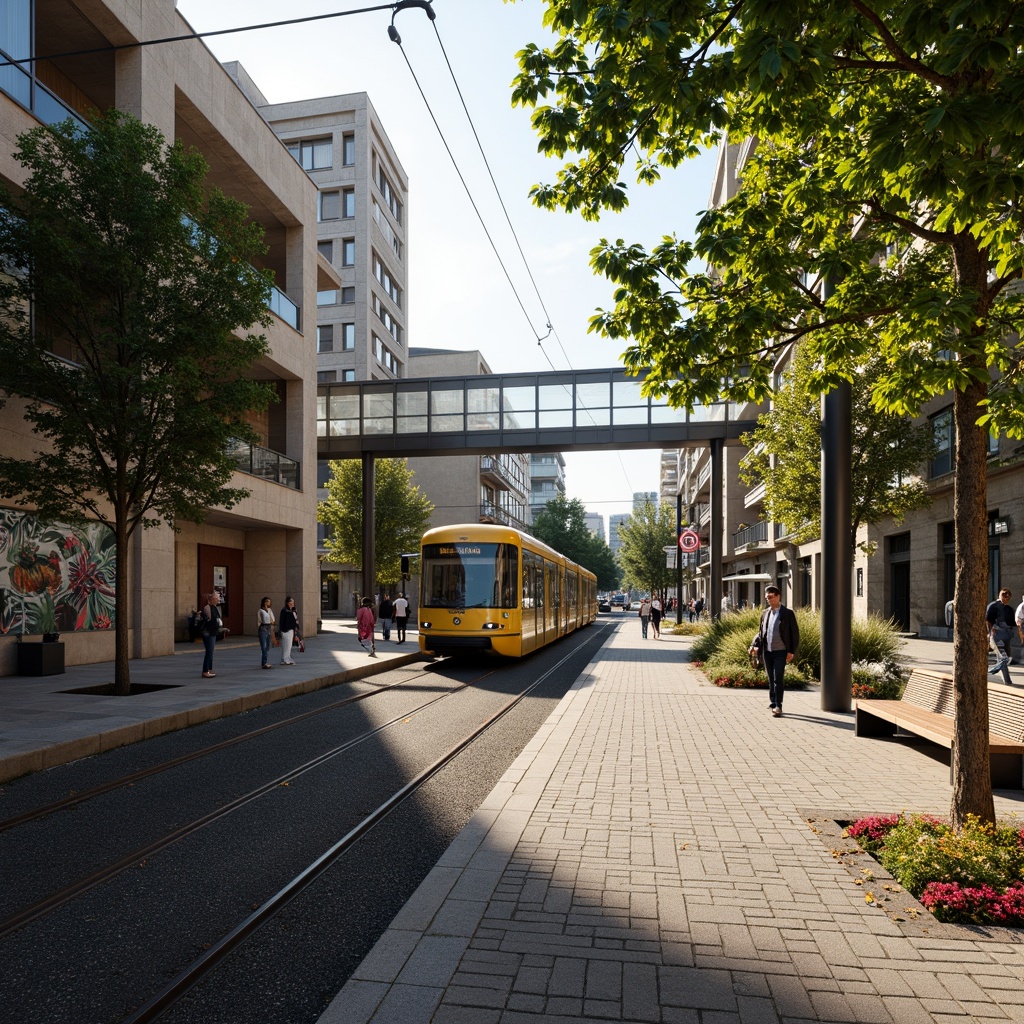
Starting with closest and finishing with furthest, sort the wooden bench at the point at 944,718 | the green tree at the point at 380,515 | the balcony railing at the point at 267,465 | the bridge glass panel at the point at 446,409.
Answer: the wooden bench at the point at 944,718
the balcony railing at the point at 267,465
the bridge glass panel at the point at 446,409
the green tree at the point at 380,515

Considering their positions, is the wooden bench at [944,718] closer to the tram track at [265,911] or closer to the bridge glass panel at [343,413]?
the tram track at [265,911]

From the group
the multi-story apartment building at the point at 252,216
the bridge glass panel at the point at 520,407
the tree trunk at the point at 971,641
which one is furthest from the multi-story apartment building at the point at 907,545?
the multi-story apartment building at the point at 252,216

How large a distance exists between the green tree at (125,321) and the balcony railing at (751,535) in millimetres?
36522

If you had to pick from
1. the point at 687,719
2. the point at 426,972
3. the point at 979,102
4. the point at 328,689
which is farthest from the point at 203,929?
the point at 328,689

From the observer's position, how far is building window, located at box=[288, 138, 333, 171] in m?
50.1

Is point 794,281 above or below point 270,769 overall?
above

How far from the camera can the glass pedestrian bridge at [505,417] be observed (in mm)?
28188

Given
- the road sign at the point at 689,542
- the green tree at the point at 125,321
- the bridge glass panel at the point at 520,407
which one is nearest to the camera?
the green tree at the point at 125,321

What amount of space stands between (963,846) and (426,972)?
2.93 metres

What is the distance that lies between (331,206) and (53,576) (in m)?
38.8

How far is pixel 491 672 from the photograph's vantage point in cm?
1744

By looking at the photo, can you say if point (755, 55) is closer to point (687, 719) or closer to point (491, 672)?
point (687, 719)

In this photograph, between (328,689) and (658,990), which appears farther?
(328,689)

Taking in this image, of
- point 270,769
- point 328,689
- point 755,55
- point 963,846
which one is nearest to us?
point 755,55
